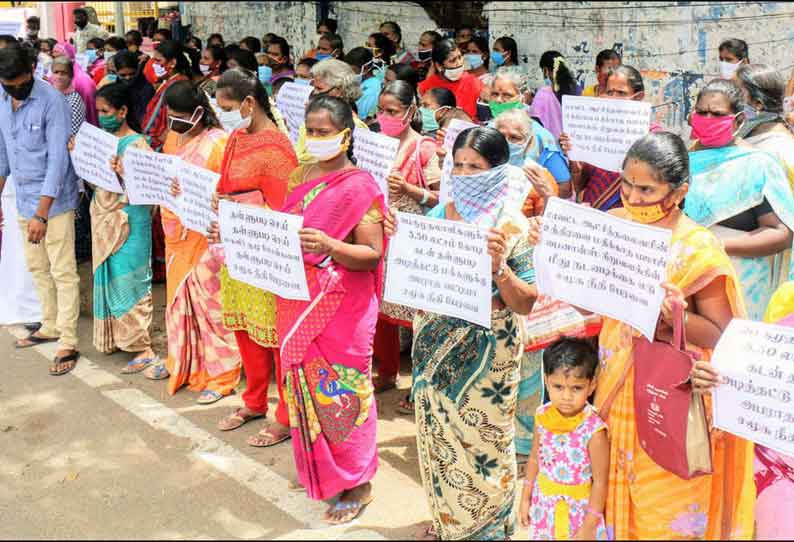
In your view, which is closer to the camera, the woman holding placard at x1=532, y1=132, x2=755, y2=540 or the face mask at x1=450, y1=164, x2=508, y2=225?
the woman holding placard at x1=532, y1=132, x2=755, y2=540

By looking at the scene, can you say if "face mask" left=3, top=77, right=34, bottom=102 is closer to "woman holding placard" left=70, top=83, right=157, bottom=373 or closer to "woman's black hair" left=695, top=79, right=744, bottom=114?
"woman holding placard" left=70, top=83, right=157, bottom=373

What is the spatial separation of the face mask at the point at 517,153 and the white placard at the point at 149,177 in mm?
2125

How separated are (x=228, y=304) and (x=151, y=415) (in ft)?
3.34

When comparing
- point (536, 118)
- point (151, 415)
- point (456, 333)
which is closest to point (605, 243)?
point (456, 333)

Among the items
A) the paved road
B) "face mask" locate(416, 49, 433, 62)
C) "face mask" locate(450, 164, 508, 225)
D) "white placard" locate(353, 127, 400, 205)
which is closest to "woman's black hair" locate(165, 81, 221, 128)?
"white placard" locate(353, 127, 400, 205)

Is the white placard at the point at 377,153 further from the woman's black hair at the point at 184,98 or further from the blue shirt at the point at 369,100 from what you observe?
the blue shirt at the point at 369,100

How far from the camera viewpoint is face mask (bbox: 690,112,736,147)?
4.40 metres

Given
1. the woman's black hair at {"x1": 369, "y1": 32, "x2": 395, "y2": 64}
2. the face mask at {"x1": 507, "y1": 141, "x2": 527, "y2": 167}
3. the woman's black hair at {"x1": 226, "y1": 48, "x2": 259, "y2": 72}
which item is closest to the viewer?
the face mask at {"x1": 507, "y1": 141, "x2": 527, "y2": 167}

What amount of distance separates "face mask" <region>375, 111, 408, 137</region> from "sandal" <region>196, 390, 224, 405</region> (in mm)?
2098

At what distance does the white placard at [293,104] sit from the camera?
7.43 meters

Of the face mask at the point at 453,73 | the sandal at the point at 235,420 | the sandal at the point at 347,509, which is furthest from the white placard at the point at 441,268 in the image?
the face mask at the point at 453,73

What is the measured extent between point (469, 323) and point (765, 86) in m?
2.35

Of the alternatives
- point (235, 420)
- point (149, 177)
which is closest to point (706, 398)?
point (235, 420)

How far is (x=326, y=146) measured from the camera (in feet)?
14.0
